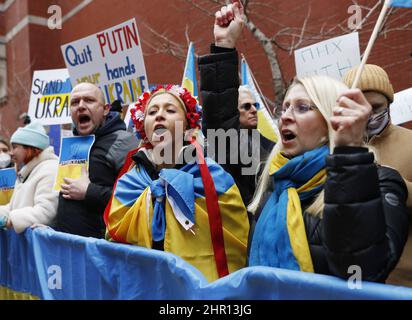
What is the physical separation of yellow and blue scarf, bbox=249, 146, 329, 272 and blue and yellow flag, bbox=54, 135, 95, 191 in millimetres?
1832

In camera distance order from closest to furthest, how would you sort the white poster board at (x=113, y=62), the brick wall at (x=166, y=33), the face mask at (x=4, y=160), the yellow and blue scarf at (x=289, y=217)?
the yellow and blue scarf at (x=289, y=217) → the white poster board at (x=113, y=62) → the face mask at (x=4, y=160) → the brick wall at (x=166, y=33)

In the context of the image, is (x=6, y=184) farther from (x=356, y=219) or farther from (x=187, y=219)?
(x=356, y=219)

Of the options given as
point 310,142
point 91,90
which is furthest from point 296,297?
point 91,90

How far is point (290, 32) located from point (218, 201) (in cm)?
678

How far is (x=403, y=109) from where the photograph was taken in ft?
11.8

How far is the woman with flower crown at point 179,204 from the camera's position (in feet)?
7.14

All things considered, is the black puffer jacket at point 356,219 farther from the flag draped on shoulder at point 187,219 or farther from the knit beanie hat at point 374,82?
the knit beanie hat at point 374,82

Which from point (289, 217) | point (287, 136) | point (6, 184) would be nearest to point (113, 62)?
point (6, 184)

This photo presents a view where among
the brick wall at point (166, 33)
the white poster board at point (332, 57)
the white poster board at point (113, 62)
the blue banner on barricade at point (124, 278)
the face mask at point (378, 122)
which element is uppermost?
the brick wall at point (166, 33)

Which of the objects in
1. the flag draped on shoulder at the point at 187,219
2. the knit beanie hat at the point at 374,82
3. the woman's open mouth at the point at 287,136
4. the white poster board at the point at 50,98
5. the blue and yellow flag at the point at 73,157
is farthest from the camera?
the white poster board at the point at 50,98

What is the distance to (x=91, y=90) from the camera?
3.61 metres

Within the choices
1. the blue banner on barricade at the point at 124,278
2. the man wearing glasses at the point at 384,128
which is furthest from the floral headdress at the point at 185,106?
the man wearing glasses at the point at 384,128

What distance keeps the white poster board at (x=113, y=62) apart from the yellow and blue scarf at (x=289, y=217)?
3321 mm

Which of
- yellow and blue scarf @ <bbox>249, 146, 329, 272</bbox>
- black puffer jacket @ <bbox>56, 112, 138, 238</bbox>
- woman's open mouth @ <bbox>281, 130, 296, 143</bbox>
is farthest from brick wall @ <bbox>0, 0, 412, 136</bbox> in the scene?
yellow and blue scarf @ <bbox>249, 146, 329, 272</bbox>
